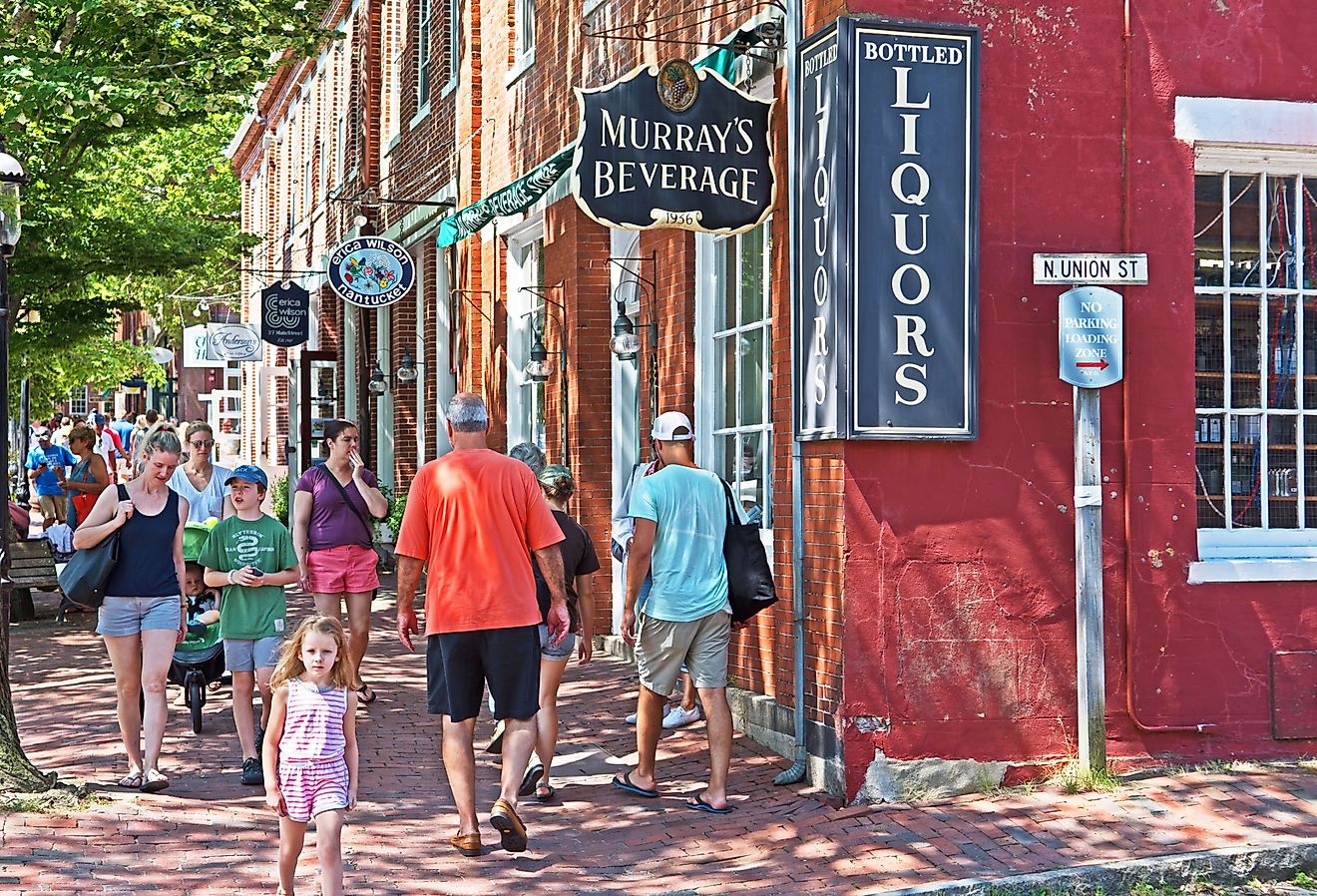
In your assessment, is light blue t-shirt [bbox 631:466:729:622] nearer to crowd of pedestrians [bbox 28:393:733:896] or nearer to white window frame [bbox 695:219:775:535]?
crowd of pedestrians [bbox 28:393:733:896]

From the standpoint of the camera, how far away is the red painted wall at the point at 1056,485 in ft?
25.8

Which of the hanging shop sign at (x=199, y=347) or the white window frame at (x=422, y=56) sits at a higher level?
the white window frame at (x=422, y=56)

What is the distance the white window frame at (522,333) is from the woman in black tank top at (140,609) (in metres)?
6.73

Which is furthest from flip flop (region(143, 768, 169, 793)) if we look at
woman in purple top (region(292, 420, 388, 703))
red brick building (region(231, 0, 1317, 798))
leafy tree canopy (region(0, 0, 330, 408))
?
leafy tree canopy (region(0, 0, 330, 408))

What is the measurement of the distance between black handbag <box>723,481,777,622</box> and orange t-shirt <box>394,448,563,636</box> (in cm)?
106

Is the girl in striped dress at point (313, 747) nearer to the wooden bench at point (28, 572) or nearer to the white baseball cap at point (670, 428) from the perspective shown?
the white baseball cap at point (670, 428)

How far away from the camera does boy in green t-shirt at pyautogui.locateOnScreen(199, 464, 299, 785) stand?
8500 millimetres

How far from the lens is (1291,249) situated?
8.65 metres

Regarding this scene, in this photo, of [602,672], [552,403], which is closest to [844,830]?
[602,672]

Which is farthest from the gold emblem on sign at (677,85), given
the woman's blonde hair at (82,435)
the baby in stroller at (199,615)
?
the woman's blonde hair at (82,435)

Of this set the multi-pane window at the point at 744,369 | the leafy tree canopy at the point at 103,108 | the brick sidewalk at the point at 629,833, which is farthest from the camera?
the leafy tree canopy at the point at 103,108

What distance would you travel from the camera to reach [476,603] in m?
7.30

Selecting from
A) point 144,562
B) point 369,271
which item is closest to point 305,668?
point 144,562

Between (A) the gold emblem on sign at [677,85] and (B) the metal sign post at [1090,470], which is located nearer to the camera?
(B) the metal sign post at [1090,470]
